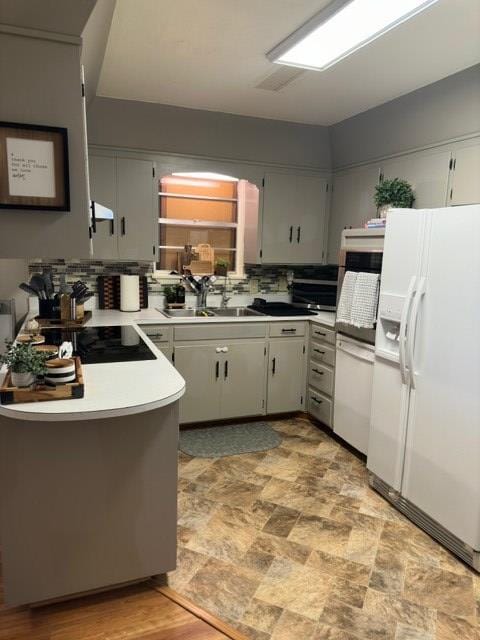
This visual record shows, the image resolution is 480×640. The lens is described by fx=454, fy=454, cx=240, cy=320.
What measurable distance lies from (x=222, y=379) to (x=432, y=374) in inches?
Result: 69.2

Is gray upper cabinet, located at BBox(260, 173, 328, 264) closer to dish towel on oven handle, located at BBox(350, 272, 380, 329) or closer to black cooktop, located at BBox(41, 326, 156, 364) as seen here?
dish towel on oven handle, located at BBox(350, 272, 380, 329)

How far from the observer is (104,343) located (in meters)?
2.57

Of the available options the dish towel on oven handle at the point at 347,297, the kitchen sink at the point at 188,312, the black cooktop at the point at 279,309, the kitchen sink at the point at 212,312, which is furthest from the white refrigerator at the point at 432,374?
the kitchen sink at the point at 188,312

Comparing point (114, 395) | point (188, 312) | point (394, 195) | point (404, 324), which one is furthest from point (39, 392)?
point (394, 195)

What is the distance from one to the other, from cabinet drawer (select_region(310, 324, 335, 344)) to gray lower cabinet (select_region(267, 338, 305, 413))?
134 mm

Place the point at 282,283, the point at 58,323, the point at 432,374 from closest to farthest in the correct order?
the point at 432,374
the point at 58,323
the point at 282,283

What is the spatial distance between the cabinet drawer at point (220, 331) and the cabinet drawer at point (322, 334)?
421 millimetres

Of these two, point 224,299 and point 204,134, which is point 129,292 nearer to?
point 224,299

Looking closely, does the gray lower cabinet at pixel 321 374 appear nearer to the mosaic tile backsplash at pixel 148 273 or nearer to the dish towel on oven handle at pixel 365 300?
the dish towel on oven handle at pixel 365 300

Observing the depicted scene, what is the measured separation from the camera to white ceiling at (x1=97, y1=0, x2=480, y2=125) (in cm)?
212

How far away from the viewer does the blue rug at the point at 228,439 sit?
3369mm

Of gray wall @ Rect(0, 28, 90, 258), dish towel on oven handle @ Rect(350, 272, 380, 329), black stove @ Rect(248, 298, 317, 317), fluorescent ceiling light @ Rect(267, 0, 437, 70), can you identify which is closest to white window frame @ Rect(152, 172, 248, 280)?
black stove @ Rect(248, 298, 317, 317)

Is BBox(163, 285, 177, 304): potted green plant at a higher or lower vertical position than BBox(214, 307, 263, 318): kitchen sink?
higher

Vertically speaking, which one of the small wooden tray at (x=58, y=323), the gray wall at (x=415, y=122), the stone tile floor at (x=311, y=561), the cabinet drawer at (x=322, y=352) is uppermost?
the gray wall at (x=415, y=122)
